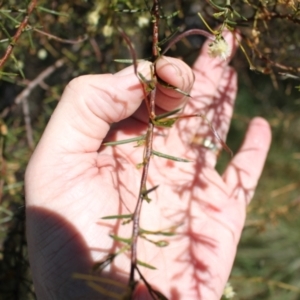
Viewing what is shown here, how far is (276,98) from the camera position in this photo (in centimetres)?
261

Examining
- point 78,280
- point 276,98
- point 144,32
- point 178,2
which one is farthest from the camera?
point 276,98

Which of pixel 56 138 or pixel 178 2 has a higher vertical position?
pixel 178 2

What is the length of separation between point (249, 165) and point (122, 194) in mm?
533

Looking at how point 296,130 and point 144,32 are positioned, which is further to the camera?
point 296,130

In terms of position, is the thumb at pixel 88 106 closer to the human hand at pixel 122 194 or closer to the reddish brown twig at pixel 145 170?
the human hand at pixel 122 194

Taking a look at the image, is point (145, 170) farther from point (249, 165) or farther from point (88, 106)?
point (249, 165)

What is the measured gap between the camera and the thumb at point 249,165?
4.58ft

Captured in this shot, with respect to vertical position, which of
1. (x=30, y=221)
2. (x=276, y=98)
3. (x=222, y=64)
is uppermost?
(x=222, y=64)

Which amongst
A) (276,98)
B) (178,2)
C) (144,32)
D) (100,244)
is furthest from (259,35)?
(276,98)

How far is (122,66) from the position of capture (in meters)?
1.51

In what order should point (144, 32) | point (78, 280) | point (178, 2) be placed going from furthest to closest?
1. point (144, 32)
2. point (178, 2)
3. point (78, 280)

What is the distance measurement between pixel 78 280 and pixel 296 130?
6.87 feet

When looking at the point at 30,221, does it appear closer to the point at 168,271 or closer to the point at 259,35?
A: the point at 168,271

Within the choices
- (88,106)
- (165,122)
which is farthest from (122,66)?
(165,122)
